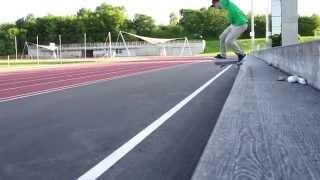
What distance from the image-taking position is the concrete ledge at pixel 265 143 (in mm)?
4052

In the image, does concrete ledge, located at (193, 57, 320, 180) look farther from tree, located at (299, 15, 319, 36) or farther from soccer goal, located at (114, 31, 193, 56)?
tree, located at (299, 15, 319, 36)

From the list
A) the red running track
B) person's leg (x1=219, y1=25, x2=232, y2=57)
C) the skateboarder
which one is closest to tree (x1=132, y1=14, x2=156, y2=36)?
the red running track

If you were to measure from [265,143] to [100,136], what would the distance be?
148 inches

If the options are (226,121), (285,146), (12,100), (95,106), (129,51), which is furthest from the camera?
(129,51)

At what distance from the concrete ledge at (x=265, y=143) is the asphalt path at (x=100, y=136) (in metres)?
0.67

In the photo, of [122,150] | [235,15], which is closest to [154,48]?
[235,15]

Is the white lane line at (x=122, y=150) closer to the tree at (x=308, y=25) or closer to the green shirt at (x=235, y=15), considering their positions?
the green shirt at (x=235, y=15)

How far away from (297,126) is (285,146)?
1160 millimetres

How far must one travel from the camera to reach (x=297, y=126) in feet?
19.8

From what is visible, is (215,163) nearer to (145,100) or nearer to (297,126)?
(297,126)

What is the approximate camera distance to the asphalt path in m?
6.22

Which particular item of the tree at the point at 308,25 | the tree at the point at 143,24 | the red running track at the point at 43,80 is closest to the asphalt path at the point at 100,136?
the red running track at the point at 43,80

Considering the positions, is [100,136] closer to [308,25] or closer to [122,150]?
[122,150]

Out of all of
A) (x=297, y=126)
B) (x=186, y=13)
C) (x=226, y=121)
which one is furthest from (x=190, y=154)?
(x=186, y=13)
